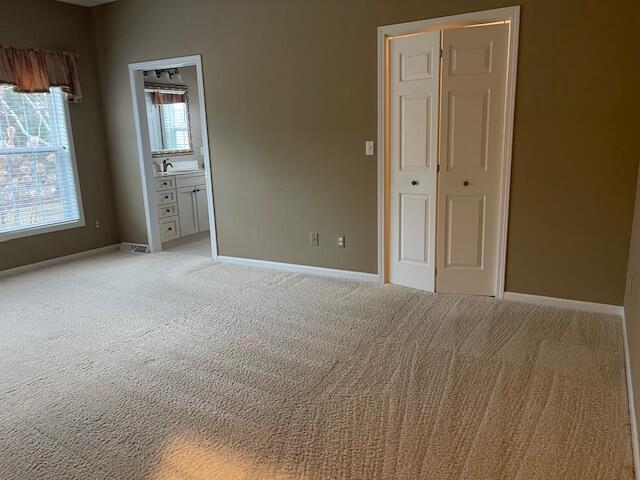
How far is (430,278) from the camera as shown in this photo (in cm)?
411

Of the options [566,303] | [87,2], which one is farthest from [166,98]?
[566,303]

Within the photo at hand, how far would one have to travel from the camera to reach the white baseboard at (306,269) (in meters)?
4.45

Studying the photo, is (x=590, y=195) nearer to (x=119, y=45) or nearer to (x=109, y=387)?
(x=109, y=387)

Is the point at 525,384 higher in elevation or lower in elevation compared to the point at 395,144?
lower

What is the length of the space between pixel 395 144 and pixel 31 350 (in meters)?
3.11

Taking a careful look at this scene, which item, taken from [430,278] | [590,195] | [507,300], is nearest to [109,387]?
[430,278]

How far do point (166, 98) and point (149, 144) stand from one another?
1.18 meters

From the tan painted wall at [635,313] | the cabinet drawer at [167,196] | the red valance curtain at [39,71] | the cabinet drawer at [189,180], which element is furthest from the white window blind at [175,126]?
the tan painted wall at [635,313]

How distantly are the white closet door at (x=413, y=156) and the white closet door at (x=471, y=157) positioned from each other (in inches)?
3.2

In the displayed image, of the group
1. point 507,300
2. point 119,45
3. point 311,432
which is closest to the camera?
point 311,432

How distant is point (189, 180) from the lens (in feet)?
21.2

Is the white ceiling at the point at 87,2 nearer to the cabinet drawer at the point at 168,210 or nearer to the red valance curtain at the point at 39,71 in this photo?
the red valance curtain at the point at 39,71

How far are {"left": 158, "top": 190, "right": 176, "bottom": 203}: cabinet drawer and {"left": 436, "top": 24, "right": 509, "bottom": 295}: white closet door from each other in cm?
361

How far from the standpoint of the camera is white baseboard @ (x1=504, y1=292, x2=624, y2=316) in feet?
11.5
